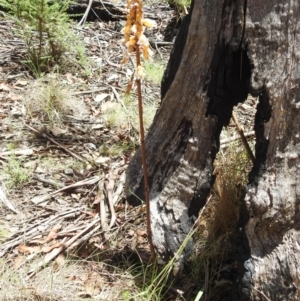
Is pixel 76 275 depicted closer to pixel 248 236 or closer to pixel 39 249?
pixel 39 249

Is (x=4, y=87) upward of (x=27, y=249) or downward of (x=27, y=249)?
upward

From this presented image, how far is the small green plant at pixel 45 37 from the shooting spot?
4.11m

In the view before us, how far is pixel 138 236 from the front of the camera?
2.75m

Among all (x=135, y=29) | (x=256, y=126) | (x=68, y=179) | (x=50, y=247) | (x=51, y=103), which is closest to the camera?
(x=135, y=29)

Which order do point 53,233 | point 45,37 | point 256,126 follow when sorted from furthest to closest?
point 45,37 < point 53,233 < point 256,126

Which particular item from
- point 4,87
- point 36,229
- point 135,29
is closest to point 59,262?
point 36,229

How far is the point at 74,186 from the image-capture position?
3104mm

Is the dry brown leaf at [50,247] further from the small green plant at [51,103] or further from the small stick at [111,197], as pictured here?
the small green plant at [51,103]

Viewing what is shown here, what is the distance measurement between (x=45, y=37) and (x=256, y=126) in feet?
9.08

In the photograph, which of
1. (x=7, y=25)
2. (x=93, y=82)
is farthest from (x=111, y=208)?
(x=7, y=25)

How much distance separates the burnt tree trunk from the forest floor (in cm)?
27

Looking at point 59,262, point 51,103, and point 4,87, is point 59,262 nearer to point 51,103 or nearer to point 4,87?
point 51,103

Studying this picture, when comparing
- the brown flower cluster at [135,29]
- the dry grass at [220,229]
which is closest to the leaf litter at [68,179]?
the dry grass at [220,229]

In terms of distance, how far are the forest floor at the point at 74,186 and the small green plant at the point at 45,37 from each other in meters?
0.11
